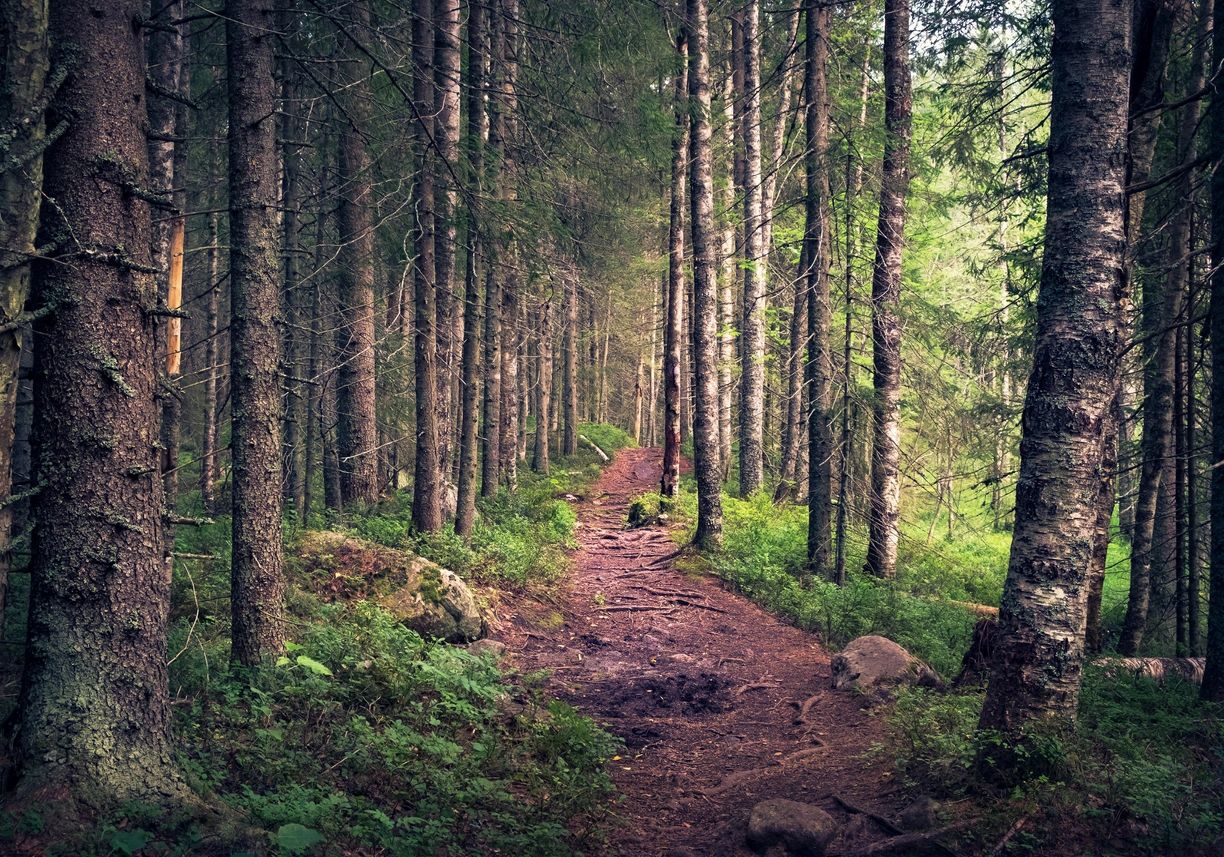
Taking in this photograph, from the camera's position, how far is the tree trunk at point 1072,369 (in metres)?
5.20

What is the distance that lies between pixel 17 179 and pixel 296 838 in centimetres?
357

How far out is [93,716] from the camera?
3941 mm

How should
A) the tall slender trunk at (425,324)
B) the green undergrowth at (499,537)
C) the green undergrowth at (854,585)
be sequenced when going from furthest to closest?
the green undergrowth at (499,537), the tall slender trunk at (425,324), the green undergrowth at (854,585)

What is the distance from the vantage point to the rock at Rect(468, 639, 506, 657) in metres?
8.57

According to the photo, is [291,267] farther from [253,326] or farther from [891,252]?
[891,252]

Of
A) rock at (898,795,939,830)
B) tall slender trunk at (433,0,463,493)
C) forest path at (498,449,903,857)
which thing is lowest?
forest path at (498,449,903,857)

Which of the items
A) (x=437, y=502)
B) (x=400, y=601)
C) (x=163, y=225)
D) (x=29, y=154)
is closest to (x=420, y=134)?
(x=163, y=225)

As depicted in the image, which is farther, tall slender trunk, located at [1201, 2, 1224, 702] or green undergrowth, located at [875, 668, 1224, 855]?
tall slender trunk, located at [1201, 2, 1224, 702]

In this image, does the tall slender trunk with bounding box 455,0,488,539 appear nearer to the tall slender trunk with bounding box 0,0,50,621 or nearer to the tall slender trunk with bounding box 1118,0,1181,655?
the tall slender trunk with bounding box 0,0,50,621

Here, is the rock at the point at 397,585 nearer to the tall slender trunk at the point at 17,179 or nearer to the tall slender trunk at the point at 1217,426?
the tall slender trunk at the point at 17,179

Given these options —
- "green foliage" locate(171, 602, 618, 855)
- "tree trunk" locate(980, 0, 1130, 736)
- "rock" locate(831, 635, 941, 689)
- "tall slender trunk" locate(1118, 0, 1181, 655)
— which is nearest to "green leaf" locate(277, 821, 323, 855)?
"green foliage" locate(171, 602, 618, 855)

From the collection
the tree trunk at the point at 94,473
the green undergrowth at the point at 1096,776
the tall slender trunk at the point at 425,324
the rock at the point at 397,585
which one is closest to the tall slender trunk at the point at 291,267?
the tall slender trunk at the point at 425,324

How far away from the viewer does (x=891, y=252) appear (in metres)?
12.1

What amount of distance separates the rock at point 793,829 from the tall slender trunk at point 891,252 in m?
7.69
